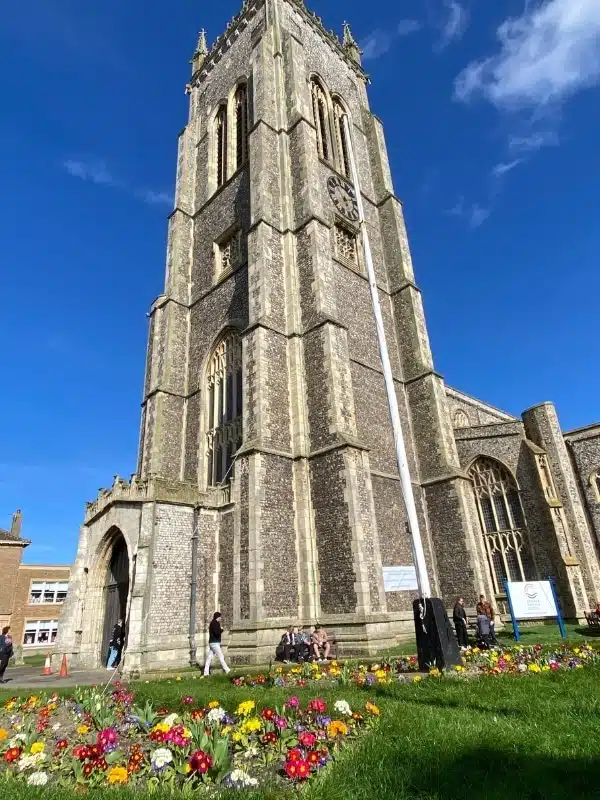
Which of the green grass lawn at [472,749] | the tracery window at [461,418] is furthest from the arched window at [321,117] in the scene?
the green grass lawn at [472,749]

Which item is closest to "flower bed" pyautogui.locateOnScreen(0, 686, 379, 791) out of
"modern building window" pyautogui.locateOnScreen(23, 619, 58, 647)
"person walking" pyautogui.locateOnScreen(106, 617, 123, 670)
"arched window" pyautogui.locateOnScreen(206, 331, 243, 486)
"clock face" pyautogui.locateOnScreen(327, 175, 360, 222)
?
"person walking" pyautogui.locateOnScreen(106, 617, 123, 670)

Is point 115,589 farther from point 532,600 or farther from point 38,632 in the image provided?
point 38,632

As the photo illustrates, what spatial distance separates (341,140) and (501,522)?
75.7ft

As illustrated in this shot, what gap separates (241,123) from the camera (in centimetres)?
2892

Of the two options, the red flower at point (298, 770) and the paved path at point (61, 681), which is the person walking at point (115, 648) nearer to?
the paved path at point (61, 681)

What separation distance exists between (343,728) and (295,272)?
18386mm

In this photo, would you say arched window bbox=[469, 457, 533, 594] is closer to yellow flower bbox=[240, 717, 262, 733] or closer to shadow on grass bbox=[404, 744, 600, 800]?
shadow on grass bbox=[404, 744, 600, 800]

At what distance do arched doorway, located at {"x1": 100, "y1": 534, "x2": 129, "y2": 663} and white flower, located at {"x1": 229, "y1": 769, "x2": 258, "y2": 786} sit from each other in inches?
594

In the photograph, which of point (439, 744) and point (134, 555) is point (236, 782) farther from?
point (134, 555)

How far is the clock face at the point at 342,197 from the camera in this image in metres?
24.6

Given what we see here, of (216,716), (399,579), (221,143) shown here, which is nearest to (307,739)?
(216,716)

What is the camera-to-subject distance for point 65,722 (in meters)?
6.28

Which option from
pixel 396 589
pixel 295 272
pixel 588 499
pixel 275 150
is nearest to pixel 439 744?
pixel 396 589

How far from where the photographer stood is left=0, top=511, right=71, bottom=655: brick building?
3559 cm
